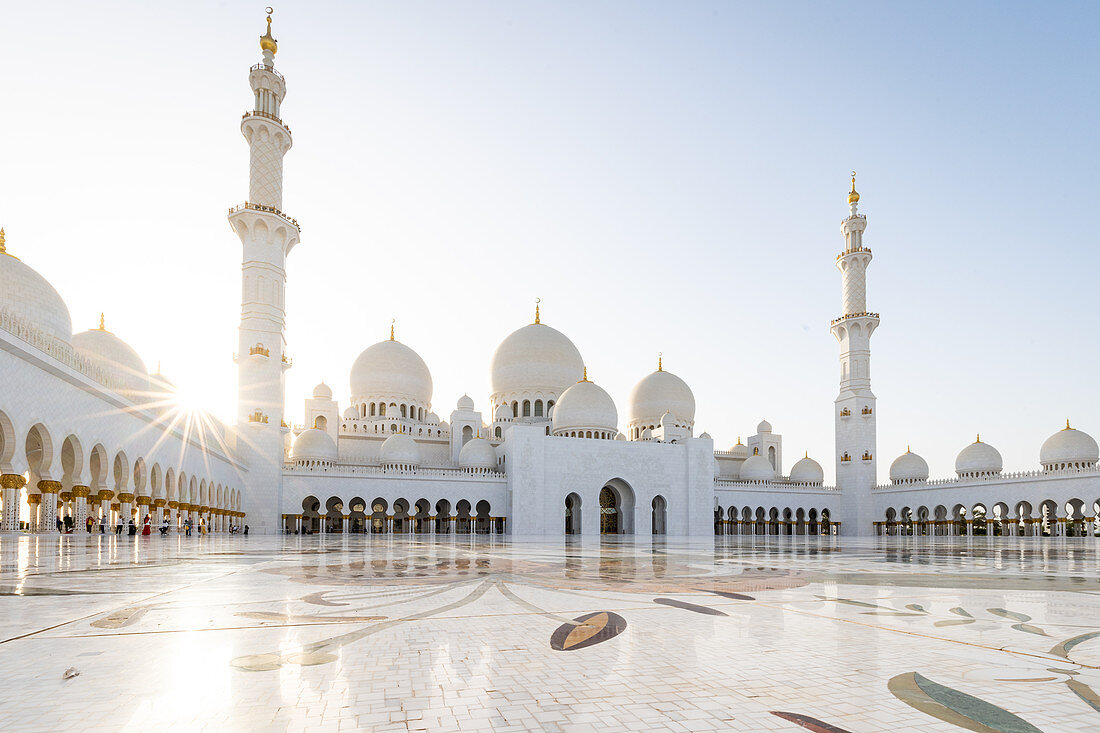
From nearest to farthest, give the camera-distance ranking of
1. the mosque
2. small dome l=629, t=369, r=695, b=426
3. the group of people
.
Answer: the group of people
the mosque
small dome l=629, t=369, r=695, b=426

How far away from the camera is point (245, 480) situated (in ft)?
93.5

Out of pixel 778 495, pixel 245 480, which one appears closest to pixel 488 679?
pixel 245 480

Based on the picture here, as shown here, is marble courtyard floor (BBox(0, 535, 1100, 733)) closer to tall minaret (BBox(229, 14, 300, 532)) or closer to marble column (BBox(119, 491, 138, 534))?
marble column (BBox(119, 491, 138, 534))

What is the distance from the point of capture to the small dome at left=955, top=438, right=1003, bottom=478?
37688 mm

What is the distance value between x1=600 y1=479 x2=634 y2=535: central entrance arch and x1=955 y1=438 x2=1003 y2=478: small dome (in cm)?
1841

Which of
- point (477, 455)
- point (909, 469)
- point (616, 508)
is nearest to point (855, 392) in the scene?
point (909, 469)

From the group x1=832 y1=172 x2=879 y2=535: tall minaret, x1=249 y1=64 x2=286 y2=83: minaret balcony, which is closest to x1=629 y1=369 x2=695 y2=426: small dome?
x1=832 y1=172 x2=879 y2=535: tall minaret

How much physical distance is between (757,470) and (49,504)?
36362 mm

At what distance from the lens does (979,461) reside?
124 feet

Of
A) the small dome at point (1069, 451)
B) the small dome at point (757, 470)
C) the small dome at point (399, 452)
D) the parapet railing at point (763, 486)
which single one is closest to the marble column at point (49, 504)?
the small dome at point (399, 452)

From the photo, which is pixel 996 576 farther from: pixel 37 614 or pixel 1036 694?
pixel 37 614

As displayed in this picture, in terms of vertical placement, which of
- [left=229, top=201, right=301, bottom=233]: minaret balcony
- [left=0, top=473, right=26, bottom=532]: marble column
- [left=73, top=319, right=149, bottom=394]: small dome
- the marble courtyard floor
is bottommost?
[left=0, top=473, right=26, bottom=532]: marble column

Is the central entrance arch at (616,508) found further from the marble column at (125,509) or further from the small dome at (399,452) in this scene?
the marble column at (125,509)

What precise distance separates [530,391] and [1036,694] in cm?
3822
